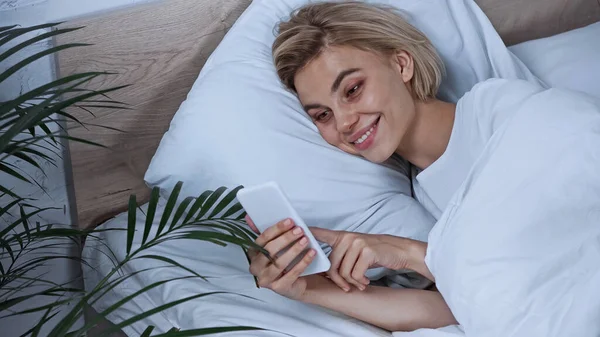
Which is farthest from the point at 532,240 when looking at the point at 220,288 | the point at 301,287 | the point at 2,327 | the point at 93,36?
the point at 2,327

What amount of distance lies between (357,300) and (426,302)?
12cm

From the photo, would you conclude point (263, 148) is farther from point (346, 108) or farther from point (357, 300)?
point (357, 300)

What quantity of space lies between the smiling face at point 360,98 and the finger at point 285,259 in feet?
1.09

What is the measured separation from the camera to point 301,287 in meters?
1.31

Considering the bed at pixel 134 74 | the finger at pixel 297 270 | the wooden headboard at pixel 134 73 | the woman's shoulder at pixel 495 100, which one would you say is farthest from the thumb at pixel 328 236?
the wooden headboard at pixel 134 73

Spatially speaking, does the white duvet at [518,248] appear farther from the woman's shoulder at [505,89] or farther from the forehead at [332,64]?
the forehead at [332,64]

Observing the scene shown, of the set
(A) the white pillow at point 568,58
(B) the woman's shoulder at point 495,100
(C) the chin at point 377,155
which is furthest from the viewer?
(A) the white pillow at point 568,58

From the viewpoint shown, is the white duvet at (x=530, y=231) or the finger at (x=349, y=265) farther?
the finger at (x=349, y=265)

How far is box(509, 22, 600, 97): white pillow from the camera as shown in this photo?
65.3 inches

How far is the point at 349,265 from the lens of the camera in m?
1.32

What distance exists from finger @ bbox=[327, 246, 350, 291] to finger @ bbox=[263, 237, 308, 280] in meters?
0.11

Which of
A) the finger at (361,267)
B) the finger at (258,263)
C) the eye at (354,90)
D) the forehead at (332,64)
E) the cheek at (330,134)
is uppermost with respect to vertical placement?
the forehead at (332,64)

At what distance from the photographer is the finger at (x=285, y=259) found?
1.19 meters

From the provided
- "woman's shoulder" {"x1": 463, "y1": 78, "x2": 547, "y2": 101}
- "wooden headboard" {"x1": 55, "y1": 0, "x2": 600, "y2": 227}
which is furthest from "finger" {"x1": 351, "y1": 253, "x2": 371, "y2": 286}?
"wooden headboard" {"x1": 55, "y1": 0, "x2": 600, "y2": 227}
